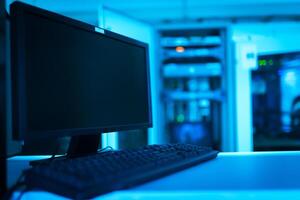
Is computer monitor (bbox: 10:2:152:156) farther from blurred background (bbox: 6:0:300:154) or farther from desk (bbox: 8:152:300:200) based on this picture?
blurred background (bbox: 6:0:300:154)

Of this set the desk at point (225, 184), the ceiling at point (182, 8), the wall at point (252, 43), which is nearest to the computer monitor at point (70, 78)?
the desk at point (225, 184)

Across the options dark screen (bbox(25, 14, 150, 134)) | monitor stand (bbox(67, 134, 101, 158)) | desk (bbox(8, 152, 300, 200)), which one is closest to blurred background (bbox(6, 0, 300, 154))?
dark screen (bbox(25, 14, 150, 134))

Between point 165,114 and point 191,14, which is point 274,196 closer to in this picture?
point 165,114

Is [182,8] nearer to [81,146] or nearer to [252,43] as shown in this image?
[252,43]

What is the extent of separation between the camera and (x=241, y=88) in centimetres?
273

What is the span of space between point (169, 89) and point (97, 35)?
205 cm

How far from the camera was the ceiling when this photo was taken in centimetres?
281

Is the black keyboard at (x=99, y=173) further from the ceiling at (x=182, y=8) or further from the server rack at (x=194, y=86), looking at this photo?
the ceiling at (x=182, y=8)

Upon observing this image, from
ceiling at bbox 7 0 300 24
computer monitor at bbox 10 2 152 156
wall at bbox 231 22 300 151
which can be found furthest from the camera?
ceiling at bbox 7 0 300 24

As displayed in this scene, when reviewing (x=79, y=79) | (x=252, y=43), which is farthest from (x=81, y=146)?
(x=252, y=43)

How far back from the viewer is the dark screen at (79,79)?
57cm

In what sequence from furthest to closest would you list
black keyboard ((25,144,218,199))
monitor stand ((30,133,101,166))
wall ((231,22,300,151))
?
wall ((231,22,300,151)) < monitor stand ((30,133,101,166)) < black keyboard ((25,144,218,199))

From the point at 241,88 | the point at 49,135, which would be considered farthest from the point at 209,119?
the point at 49,135

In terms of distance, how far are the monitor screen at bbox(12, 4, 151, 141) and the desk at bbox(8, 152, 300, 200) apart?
19 cm
